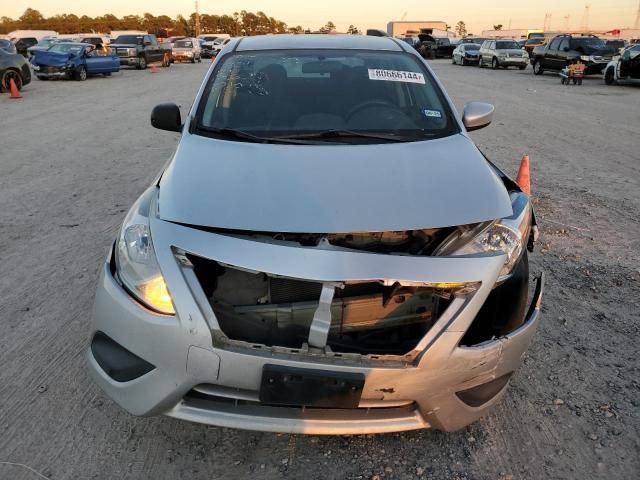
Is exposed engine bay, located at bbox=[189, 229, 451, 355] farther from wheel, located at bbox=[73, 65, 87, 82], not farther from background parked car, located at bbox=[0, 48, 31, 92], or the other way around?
wheel, located at bbox=[73, 65, 87, 82]

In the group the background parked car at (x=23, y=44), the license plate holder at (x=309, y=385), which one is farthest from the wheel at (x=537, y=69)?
the background parked car at (x=23, y=44)

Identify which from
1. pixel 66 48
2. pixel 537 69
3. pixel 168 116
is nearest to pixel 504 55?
pixel 537 69

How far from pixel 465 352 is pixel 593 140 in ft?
28.0

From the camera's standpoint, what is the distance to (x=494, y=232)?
2.35 meters

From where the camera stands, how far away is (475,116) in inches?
142

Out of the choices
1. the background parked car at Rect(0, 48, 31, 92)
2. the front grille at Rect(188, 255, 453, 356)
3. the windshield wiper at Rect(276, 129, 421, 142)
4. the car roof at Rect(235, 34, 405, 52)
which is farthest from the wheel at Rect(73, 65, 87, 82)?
the front grille at Rect(188, 255, 453, 356)

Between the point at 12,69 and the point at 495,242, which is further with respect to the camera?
the point at 12,69

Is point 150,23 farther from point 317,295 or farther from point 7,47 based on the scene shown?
point 317,295

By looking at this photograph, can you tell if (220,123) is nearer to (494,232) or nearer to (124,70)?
(494,232)

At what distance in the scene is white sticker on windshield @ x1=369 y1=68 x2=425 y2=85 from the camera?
12.1ft

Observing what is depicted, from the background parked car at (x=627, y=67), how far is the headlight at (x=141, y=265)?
19.7m

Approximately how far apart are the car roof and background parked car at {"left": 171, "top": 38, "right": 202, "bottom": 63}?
3449 cm

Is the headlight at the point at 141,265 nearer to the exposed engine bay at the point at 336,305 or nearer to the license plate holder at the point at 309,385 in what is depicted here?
the exposed engine bay at the point at 336,305

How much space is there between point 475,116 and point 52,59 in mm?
19948
